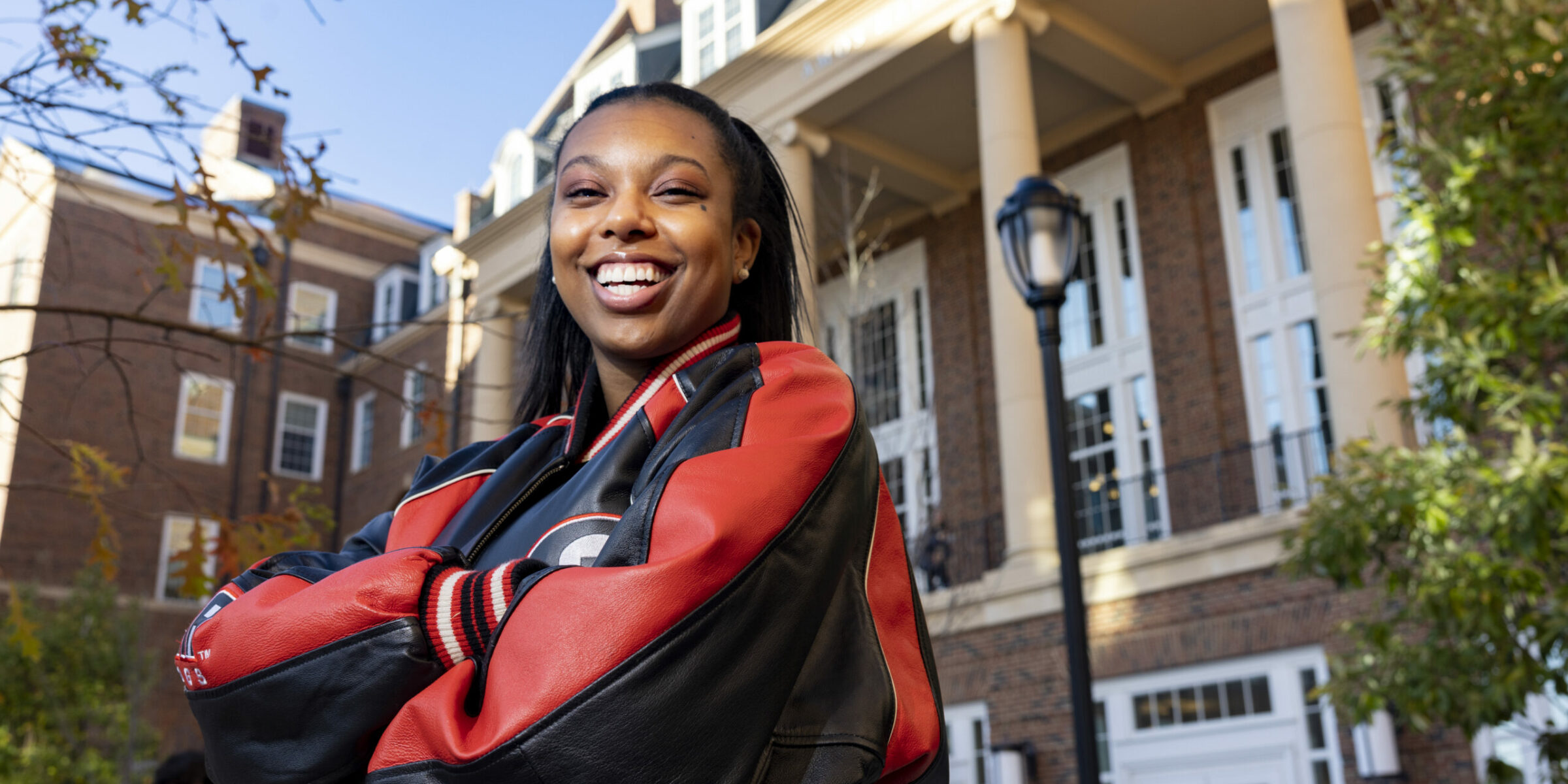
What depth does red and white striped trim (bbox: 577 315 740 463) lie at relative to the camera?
4.92ft

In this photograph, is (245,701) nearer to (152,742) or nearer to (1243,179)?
(1243,179)

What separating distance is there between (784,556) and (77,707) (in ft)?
72.0

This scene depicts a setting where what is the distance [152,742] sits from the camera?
19.3 metres

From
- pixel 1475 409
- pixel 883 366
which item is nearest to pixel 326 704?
pixel 1475 409

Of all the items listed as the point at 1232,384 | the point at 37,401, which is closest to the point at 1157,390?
the point at 1232,384

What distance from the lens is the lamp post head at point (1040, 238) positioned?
696 centimetres

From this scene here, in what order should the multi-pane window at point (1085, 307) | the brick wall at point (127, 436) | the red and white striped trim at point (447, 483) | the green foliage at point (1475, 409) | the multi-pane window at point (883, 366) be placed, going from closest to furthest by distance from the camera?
the red and white striped trim at point (447, 483), the green foliage at point (1475, 409), the multi-pane window at point (1085, 307), the multi-pane window at point (883, 366), the brick wall at point (127, 436)

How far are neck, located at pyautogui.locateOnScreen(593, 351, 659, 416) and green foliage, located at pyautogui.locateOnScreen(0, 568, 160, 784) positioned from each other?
1873cm

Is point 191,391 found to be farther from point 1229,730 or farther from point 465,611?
point 465,611

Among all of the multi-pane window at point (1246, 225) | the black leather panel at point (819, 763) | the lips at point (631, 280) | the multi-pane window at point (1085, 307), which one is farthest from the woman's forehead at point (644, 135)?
the multi-pane window at point (1085, 307)

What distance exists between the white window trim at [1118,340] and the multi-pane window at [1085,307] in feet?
0.42

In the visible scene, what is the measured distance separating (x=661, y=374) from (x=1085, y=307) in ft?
60.8

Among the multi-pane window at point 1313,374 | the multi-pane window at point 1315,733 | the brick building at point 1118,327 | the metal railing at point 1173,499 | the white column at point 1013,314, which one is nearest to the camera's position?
the multi-pane window at point 1315,733

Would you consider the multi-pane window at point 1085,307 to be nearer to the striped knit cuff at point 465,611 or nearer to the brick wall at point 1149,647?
the brick wall at point 1149,647
